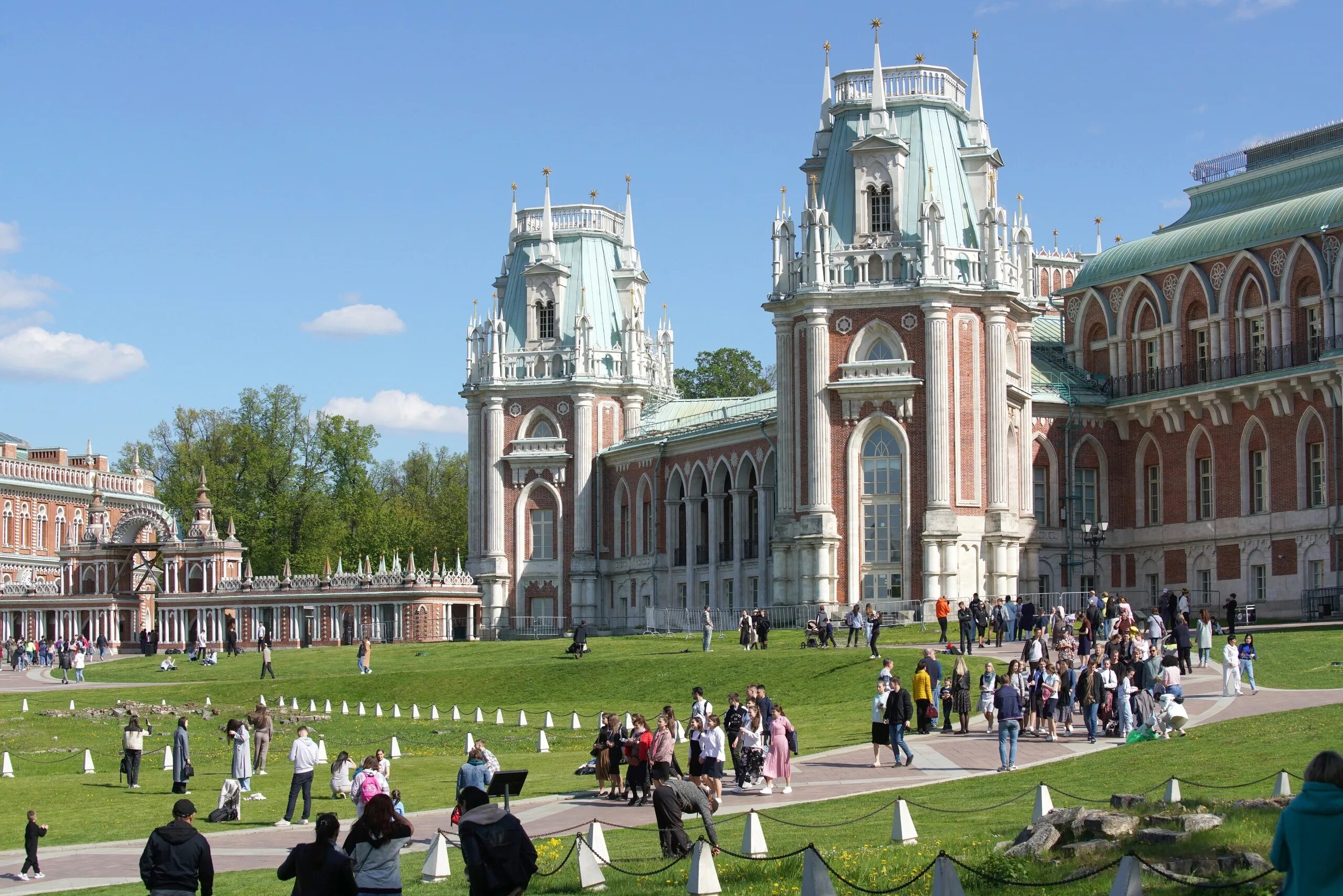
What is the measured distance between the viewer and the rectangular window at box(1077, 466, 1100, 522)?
70938mm

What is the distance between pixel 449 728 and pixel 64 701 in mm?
17023

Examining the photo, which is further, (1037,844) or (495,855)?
(1037,844)

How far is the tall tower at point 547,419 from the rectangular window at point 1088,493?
23.4m

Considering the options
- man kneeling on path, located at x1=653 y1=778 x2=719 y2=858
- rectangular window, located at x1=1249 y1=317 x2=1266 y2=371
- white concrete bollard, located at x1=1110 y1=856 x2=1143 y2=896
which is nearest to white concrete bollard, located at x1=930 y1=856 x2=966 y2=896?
white concrete bollard, located at x1=1110 y1=856 x2=1143 y2=896

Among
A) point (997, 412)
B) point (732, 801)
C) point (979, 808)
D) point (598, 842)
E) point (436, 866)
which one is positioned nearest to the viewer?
point (598, 842)

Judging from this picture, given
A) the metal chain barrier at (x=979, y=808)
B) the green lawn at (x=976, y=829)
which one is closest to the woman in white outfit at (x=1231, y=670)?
the green lawn at (x=976, y=829)

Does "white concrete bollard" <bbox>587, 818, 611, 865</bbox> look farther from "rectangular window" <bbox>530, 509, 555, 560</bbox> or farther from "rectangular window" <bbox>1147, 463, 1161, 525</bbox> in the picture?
"rectangular window" <bbox>530, 509, 555, 560</bbox>

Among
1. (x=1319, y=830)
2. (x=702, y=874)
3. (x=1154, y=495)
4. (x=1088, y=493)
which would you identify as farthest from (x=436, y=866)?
(x=1088, y=493)

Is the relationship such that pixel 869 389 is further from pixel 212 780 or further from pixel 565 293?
pixel 212 780

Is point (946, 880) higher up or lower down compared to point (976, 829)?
higher up

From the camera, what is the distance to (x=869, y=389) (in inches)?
2534

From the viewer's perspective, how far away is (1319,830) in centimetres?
1328

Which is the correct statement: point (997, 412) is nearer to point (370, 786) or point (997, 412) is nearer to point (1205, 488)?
point (1205, 488)

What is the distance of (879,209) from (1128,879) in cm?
5151
